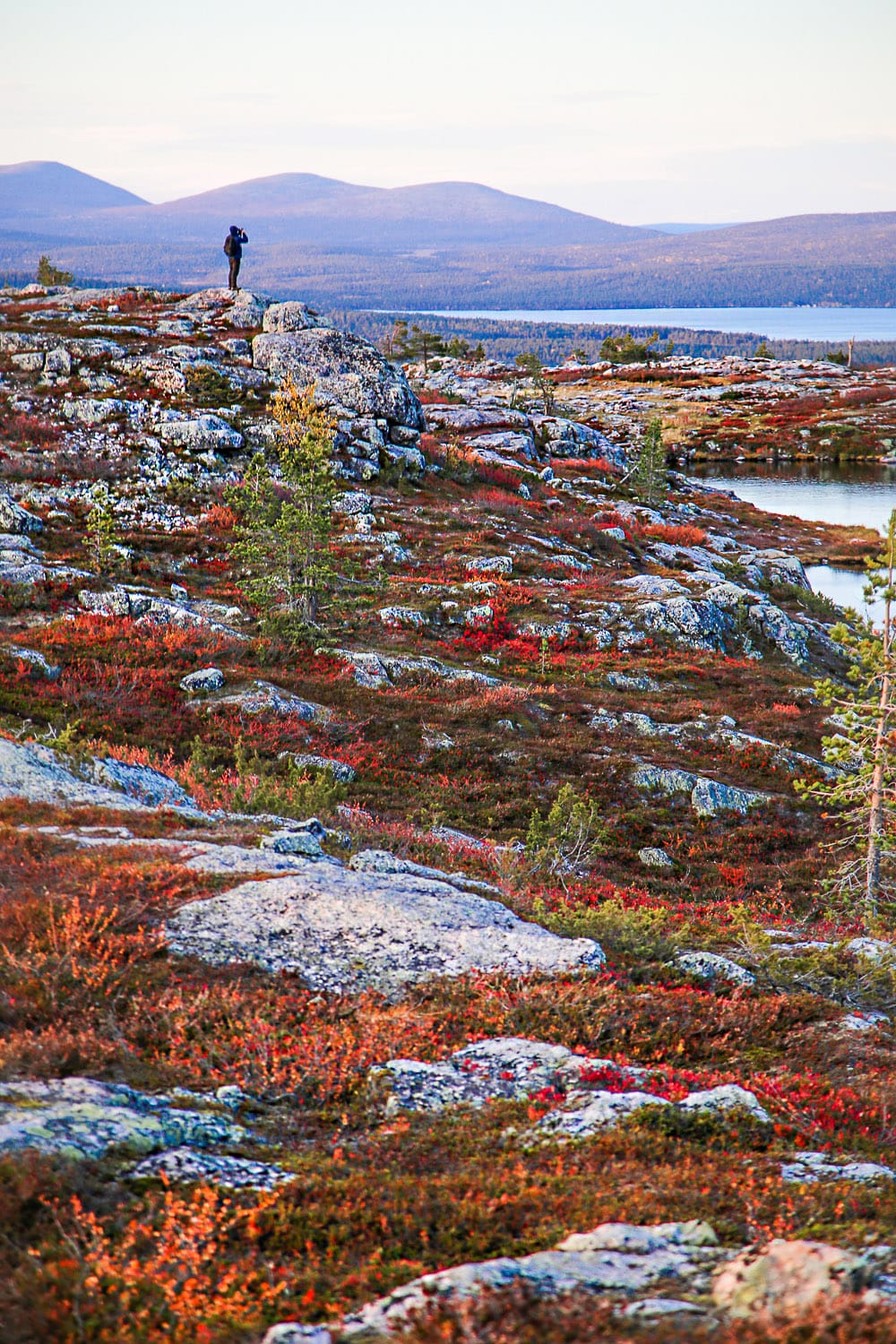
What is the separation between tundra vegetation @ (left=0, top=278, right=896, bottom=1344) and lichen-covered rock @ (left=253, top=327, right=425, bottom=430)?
19177mm

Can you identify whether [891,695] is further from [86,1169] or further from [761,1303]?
[86,1169]

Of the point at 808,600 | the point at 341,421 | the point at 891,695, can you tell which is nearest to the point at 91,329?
the point at 341,421

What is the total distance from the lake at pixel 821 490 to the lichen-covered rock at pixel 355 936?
56499mm

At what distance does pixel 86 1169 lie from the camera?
5035mm

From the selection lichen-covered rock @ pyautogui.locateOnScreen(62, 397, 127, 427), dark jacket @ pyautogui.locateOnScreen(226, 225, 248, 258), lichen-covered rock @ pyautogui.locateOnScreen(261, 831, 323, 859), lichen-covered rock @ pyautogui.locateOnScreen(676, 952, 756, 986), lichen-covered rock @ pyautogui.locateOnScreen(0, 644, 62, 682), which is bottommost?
lichen-covered rock @ pyautogui.locateOnScreen(676, 952, 756, 986)

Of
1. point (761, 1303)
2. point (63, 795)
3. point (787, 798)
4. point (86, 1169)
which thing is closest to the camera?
point (761, 1303)

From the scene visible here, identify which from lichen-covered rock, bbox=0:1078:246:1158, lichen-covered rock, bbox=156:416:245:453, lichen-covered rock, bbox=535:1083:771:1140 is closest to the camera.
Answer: lichen-covered rock, bbox=0:1078:246:1158

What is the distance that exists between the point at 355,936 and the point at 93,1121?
3760mm

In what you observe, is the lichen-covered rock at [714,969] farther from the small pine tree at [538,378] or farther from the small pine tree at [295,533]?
the small pine tree at [538,378]

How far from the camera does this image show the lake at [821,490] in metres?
75.0

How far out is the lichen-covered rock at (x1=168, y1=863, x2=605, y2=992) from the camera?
8.35 meters

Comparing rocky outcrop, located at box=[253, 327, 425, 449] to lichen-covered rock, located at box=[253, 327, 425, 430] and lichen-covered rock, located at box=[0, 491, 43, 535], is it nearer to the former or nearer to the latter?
lichen-covered rock, located at box=[253, 327, 425, 430]

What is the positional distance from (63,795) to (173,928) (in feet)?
17.0

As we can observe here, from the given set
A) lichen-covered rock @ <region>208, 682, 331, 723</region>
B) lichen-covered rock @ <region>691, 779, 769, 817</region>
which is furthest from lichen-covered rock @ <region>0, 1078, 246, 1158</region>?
lichen-covered rock @ <region>691, 779, 769, 817</region>
